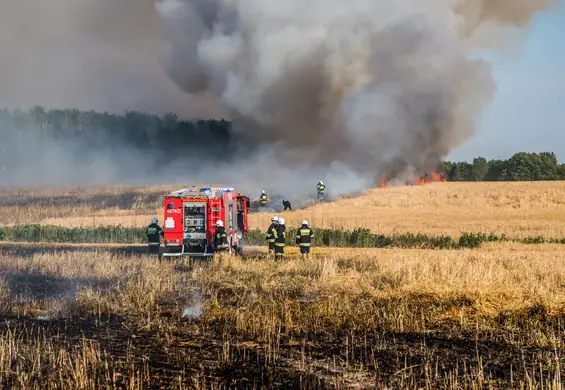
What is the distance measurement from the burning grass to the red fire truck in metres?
2.61

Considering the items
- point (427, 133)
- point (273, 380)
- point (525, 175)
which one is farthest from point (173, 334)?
point (525, 175)

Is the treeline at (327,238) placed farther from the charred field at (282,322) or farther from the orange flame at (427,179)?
the orange flame at (427,179)

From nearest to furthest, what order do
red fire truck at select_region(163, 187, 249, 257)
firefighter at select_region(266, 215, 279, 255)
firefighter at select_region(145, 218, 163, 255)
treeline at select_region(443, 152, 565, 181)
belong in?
firefighter at select_region(266, 215, 279, 255) → red fire truck at select_region(163, 187, 249, 257) → firefighter at select_region(145, 218, 163, 255) → treeline at select_region(443, 152, 565, 181)

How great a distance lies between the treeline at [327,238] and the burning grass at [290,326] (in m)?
7.91

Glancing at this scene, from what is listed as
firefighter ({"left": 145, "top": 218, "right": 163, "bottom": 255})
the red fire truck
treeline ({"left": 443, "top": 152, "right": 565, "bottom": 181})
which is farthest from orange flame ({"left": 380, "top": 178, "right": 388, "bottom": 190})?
the red fire truck

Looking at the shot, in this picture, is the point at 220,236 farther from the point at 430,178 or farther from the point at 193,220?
the point at 430,178

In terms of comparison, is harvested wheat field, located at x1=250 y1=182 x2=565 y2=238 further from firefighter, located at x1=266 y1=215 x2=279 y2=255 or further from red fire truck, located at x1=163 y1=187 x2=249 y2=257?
red fire truck, located at x1=163 y1=187 x2=249 y2=257

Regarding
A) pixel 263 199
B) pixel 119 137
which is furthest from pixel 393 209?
pixel 119 137

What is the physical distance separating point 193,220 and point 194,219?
5 centimetres

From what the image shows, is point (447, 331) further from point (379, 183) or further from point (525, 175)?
point (525, 175)

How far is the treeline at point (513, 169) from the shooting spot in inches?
3120

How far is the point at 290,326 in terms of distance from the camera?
10953 mm

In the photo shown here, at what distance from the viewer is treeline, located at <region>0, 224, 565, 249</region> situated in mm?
25689

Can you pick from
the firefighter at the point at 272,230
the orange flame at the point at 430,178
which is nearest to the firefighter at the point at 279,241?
the firefighter at the point at 272,230
